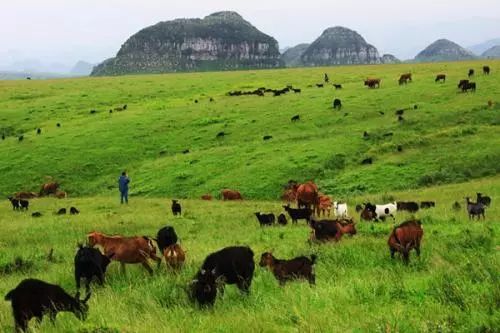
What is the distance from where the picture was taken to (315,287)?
29.9 ft

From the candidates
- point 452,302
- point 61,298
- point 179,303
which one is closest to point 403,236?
point 452,302

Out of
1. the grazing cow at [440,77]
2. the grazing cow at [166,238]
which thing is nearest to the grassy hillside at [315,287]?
the grazing cow at [166,238]

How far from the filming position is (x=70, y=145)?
48.7m

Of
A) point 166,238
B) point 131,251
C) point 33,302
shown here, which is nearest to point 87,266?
point 131,251

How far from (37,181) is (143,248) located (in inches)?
1277

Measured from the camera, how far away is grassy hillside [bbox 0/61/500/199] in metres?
35.4

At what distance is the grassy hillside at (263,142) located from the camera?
35.4 metres

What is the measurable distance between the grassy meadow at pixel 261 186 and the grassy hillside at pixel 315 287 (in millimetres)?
44

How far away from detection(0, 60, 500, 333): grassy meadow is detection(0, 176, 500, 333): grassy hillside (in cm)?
4

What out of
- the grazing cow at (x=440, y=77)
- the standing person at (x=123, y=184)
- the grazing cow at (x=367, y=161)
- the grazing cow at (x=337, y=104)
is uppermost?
the grazing cow at (x=440, y=77)

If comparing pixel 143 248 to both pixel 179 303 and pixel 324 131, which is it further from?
pixel 324 131

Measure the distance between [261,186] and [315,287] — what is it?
2583cm

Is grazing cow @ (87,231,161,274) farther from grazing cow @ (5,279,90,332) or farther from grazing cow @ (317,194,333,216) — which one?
grazing cow @ (317,194,333,216)

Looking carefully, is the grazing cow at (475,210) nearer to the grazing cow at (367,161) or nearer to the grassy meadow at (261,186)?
the grassy meadow at (261,186)
